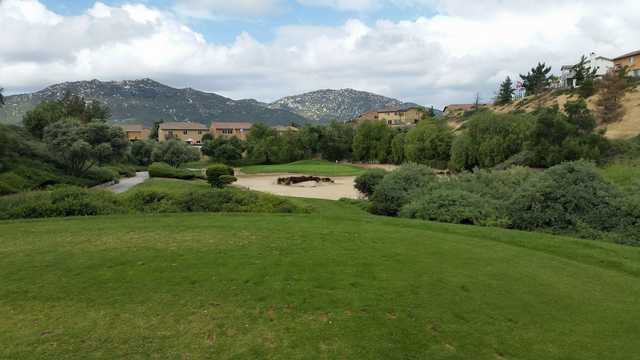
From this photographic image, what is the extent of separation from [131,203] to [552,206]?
15.1 metres

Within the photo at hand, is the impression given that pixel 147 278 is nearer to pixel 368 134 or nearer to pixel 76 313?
pixel 76 313

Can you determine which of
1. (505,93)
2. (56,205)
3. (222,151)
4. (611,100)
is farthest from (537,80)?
(56,205)

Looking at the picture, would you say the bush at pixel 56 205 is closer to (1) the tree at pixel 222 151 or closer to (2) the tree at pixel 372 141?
(1) the tree at pixel 222 151

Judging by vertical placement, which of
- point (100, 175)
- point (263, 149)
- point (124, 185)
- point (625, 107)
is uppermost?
point (625, 107)

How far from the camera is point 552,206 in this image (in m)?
13.9

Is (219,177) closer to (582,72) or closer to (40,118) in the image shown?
(40,118)

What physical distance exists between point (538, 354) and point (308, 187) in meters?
39.5

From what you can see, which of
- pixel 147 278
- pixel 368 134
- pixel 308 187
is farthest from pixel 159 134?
pixel 147 278

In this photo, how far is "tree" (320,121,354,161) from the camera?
294ft

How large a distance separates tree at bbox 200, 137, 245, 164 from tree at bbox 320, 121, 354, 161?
18833 mm

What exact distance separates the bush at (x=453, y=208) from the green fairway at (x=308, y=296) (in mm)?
3819

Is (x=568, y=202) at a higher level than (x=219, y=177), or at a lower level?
higher

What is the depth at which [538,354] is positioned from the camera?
5.18m

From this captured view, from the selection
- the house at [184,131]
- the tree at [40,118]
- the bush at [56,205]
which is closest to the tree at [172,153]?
the tree at [40,118]
